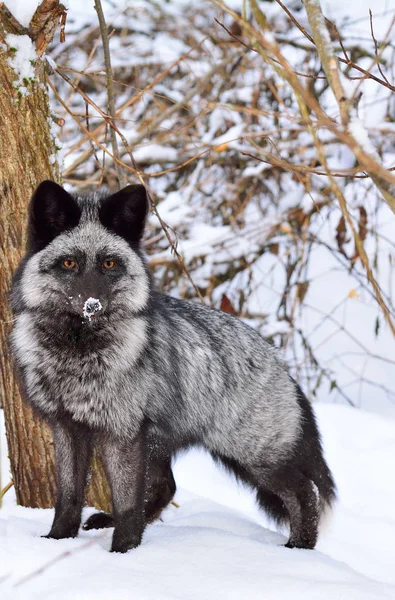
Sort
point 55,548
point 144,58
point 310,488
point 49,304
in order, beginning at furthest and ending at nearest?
point 144,58, point 310,488, point 49,304, point 55,548

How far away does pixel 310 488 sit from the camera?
3875 millimetres

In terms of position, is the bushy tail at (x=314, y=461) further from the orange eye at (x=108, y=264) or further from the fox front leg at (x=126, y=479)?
the orange eye at (x=108, y=264)

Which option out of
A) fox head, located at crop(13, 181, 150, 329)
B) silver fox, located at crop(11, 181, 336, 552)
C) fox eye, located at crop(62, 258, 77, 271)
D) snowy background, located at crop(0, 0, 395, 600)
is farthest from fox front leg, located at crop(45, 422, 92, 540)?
fox eye, located at crop(62, 258, 77, 271)

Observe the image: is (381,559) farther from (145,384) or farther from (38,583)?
(38,583)

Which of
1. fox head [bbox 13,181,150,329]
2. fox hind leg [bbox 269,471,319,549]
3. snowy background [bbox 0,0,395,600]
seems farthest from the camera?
fox hind leg [bbox 269,471,319,549]

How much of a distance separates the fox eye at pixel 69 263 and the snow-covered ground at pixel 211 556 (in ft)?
3.96

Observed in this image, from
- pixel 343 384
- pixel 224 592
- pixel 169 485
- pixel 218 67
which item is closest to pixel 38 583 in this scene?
pixel 224 592

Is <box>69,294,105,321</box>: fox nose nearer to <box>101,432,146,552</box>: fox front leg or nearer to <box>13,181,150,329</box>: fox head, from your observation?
<box>13,181,150,329</box>: fox head

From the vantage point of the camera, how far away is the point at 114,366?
323 cm

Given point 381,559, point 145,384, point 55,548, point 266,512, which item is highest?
point 145,384

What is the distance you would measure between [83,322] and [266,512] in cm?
172

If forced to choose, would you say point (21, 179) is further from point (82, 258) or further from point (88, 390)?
point (88, 390)

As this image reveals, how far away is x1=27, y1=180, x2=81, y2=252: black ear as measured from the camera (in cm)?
320

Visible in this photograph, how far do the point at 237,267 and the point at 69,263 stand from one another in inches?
174
